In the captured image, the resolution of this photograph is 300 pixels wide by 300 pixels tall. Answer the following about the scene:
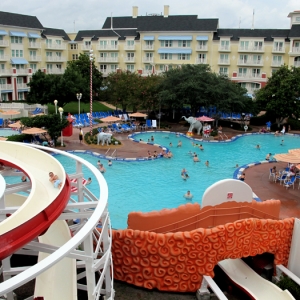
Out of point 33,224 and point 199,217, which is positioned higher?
point 33,224

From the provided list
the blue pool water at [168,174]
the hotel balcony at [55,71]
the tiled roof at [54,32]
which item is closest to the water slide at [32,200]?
the blue pool water at [168,174]

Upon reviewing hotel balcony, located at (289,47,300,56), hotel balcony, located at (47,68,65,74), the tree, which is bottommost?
the tree

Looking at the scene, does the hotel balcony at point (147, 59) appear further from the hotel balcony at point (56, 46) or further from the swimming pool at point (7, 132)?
the swimming pool at point (7, 132)

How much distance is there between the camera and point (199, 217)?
12766mm

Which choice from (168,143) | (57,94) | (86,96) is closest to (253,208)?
(168,143)

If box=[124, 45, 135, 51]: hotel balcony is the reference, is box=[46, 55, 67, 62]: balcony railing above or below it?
below

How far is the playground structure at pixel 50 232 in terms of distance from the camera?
633 centimetres

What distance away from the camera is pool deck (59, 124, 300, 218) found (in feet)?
61.3

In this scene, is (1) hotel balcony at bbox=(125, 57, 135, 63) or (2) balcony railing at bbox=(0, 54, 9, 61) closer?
(2) balcony railing at bbox=(0, 54, 9, 61)

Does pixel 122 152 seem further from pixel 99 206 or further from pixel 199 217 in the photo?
pixel 99 206

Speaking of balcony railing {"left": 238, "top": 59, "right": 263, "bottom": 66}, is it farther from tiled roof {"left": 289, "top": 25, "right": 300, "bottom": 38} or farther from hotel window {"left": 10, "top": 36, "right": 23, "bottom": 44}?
hotel window {"left": 10, "top": 36, "right": 23, "bottom": 44}

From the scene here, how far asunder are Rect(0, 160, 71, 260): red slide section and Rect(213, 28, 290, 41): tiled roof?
169 feet

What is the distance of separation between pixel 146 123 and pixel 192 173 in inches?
651

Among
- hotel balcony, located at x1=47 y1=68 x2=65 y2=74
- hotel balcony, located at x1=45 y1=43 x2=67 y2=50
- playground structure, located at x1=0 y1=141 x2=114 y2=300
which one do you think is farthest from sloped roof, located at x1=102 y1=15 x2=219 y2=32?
playground structure, located at x1=0 y1=141 x2=114 y2=300
